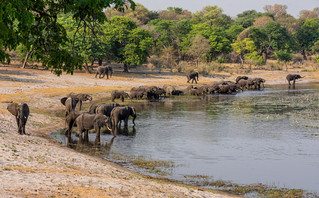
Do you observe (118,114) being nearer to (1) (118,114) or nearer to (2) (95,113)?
(1) (118,114)

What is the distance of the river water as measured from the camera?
16672mm

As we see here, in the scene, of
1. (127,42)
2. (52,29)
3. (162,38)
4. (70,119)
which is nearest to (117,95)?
(70,119)

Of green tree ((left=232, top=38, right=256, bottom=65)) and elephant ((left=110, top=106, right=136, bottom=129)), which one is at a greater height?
green tree ((left=232, top=38, right=256, bottom=65))

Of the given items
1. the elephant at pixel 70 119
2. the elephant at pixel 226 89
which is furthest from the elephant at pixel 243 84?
the elephant at pixel 70 119

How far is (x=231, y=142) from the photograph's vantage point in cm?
→ 2267

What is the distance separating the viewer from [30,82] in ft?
139

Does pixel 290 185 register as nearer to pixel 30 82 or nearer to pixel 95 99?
pixel 95 99

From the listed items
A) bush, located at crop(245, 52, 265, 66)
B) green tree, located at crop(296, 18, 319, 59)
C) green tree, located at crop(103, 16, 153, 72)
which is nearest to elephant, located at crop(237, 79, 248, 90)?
green tree, located at crop(103, 16, 153, 72)

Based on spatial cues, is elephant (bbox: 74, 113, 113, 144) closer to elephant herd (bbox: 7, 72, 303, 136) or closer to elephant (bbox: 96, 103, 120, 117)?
elephant herd (bbox: 7, 72, 303, 136)

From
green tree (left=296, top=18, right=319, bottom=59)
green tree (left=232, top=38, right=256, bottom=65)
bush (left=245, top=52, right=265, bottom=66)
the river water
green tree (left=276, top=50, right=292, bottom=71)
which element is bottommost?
the river water

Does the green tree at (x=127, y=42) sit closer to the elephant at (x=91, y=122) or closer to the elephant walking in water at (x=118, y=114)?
the elephant walking in water at (x=118, y=114)

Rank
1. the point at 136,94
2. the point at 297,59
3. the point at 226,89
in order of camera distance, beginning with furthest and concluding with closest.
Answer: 1. the point at 297,59
2. the point at 226,89
3. the point at 136,94

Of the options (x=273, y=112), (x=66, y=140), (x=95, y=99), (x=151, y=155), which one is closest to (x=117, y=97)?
(x=95, y=99)

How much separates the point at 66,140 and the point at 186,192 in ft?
34.6
